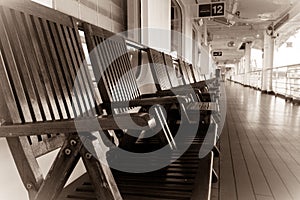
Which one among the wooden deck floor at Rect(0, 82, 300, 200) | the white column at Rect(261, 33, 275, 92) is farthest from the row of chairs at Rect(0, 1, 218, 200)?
the white column at Rect(261, 33, 275, 92)

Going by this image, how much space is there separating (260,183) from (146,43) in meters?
1.69

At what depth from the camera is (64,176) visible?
0.70 meters

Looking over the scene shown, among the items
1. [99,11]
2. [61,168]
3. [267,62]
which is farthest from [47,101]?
[267,62]

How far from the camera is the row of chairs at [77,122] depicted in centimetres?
68

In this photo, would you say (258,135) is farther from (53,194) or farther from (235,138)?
(53,194)

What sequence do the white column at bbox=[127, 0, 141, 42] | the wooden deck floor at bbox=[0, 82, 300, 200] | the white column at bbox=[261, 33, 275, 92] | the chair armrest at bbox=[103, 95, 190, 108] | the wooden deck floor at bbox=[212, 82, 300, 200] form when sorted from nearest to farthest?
1. the wooden deck floor at bbox=[0, 82, 300, 200]
2. the chair armrest at bbox=[103, 95, 190, 108]
3. the wooden deck floor at bbox=[212, 82, 300, 200]
4. the white column at bbox=[127, 0, 141, 42]
5. the white column at bbox=[261, 33, 275, 92]

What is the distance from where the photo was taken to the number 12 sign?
6660 mm

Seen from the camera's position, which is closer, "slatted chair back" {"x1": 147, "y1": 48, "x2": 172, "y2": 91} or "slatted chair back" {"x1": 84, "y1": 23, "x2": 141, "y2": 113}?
"slatted chair back" {"x1": 84, "y1": 23, "x2": 141, "y2": 113}

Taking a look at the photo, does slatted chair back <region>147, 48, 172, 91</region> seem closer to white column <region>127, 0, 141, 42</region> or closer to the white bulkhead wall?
white column <region>127, 0, 141, 42</region>

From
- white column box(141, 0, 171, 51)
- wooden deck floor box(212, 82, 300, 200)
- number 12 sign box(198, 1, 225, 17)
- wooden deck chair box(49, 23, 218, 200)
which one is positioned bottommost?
wooden deck floor box(212, 82, 300, 200)

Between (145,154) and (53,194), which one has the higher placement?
(53,194)

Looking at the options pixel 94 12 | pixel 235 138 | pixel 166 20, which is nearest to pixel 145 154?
pixel 94 12

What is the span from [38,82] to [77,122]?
0.40 meters

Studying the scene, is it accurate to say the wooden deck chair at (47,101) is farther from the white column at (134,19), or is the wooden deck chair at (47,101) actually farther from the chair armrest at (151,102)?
the white column at (134,19)
